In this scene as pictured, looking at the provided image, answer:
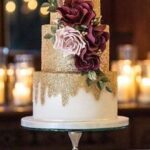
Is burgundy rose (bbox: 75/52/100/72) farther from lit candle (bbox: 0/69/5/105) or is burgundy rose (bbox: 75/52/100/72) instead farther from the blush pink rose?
lit candle (bbox: 0/69/5/105)

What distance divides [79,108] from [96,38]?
23 centimetres

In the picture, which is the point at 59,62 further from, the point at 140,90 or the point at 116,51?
the point at 116,51

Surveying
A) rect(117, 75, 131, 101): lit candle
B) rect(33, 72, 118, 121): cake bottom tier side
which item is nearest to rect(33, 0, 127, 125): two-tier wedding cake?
rect(33, 72, 118, 121): cake bottom tier side

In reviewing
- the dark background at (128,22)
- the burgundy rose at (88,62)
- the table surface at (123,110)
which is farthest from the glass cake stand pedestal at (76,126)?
the dark background at (128,22)

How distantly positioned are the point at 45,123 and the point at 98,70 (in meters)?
0.23

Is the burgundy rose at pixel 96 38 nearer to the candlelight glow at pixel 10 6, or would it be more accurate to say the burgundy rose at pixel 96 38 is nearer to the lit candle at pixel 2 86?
the lit candle at pixel 2 86

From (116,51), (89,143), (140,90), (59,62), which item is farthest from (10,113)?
(59,62)

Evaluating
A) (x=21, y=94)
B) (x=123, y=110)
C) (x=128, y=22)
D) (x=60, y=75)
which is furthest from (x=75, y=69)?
(x=128, y=22)

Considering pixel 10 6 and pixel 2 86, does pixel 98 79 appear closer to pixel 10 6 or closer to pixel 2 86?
pixel 2 86

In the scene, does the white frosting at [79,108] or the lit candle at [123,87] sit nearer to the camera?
the white frosting at [79,108]

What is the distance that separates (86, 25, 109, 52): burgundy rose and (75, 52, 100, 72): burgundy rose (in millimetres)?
22

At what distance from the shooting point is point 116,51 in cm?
524

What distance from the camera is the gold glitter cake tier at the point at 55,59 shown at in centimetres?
206

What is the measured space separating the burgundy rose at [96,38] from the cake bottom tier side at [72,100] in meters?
0.11
